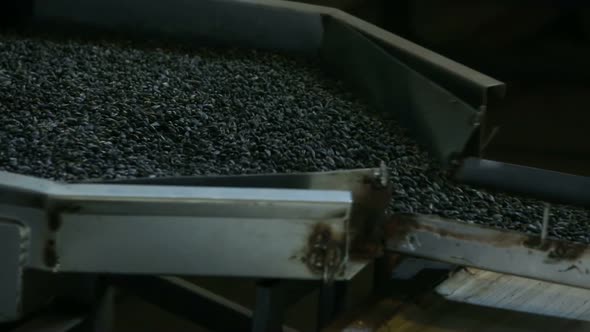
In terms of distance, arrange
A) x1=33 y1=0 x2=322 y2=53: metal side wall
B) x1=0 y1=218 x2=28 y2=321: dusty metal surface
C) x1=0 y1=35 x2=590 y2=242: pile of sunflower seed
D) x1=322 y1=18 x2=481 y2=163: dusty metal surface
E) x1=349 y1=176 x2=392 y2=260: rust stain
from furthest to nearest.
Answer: x1=33 y1=0 x2=322 y2=53: metal side wall < x1=322 y1=18 x2=481 y2=163: dusty metal surface < x1=0 y1=35 x2=590 y2=242: pile of sunflower seed < x1=349 y1=176 x2=392 y2=260: rust stain < x1=0 y1=218 x2=28 y2=321: dusty metal surface

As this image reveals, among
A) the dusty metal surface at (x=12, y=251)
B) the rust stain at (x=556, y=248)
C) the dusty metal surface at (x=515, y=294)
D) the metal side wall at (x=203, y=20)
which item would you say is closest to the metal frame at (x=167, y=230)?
the dusty metal surface at (x=12, y=251)

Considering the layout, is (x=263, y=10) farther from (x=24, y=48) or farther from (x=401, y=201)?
(x=401, y=201)

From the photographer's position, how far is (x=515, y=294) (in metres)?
1.17

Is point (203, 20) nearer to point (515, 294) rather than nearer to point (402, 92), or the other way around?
point (402, 92)

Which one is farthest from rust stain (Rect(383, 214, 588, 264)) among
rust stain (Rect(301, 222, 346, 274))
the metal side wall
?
the metal side wall

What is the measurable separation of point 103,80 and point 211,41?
421 millimetres

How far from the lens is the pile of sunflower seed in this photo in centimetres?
109

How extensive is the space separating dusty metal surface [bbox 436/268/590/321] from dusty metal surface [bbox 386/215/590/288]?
0.57 ft

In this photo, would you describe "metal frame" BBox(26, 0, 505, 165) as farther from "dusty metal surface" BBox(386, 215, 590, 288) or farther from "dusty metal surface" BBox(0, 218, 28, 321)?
"dusty metal surface" BBox(0, 218, 28, 321)

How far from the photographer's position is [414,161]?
1233mm

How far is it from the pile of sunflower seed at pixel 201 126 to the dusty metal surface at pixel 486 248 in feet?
0.20

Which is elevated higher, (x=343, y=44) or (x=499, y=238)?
(x=343, y=44)

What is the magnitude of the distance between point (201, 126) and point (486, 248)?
0.54 metres

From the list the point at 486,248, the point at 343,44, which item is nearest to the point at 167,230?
the point at 486,248
